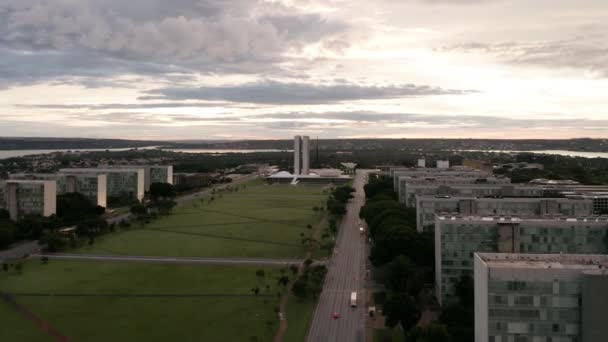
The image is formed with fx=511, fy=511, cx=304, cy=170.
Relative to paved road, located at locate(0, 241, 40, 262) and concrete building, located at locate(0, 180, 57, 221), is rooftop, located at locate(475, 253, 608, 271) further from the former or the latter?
concrete building, located at locate(0, 180, 57, 221)

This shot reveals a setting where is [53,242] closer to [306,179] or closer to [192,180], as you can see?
[192,180]

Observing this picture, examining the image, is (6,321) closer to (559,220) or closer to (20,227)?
(20,227)

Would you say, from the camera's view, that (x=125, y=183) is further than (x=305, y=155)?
No

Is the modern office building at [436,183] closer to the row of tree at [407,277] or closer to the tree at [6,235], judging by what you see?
the row of tree at [407,277]

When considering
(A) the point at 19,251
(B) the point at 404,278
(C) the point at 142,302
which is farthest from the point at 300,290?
(A) the point at 19,251

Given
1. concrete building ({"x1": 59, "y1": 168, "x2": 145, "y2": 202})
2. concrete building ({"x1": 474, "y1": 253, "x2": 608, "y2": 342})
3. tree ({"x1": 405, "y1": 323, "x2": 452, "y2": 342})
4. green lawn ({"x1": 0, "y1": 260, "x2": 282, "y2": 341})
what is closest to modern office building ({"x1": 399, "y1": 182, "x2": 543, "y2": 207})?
green lawn ({"x1": 0, "y1": 260, "x2": 282, "y2": 341})

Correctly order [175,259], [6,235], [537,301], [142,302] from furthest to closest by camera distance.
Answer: [6,235] < [175,259] < [142,302] < [537,301]

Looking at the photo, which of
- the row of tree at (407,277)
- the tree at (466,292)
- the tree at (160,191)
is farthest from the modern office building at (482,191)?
the tree at (160,191)
